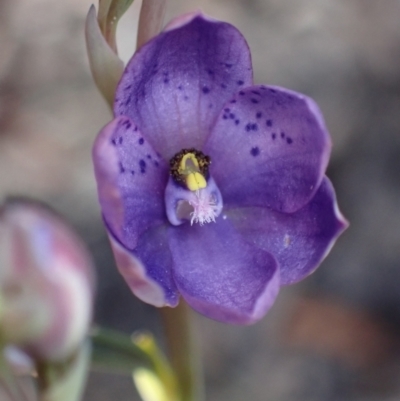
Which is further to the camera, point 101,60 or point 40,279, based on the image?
point 101,60

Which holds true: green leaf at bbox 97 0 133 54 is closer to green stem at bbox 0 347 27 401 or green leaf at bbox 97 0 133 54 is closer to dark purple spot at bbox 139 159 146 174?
dark purple spot at bbox 139 159 146 174

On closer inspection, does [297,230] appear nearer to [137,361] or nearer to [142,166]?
[142,166]

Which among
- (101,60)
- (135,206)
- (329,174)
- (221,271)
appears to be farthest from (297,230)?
(329,174)

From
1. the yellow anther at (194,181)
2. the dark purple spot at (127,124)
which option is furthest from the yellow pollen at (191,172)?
the dark purple spot at (127,124)

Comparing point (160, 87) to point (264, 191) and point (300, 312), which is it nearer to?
point (264, 191)

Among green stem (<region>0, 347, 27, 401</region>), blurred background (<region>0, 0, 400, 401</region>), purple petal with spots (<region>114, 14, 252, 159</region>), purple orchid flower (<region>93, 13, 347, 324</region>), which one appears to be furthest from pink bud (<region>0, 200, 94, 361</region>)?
blurred background (<region>0, 0, 400, 401</region>)

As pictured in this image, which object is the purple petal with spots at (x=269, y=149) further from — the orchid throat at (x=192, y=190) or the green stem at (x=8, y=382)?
the green stem at (x=8, y=382)
